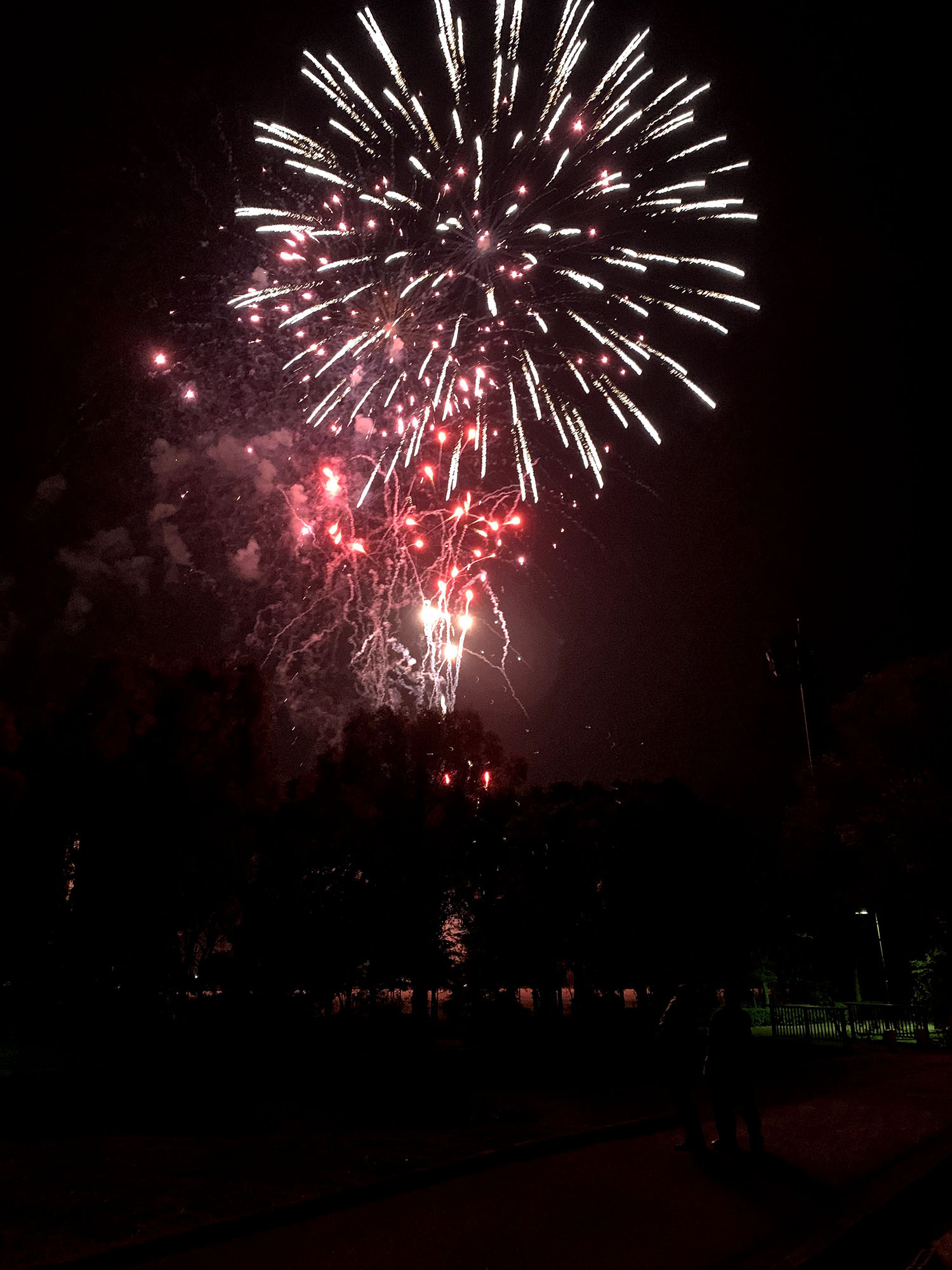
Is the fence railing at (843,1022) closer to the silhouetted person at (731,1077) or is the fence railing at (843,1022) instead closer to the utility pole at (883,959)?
the utility pole at (883,959)

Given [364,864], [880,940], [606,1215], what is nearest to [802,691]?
[880,940]

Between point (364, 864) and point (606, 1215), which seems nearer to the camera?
point (606, 1215)

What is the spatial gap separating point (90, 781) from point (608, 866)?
1305cm

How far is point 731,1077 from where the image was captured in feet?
23.0

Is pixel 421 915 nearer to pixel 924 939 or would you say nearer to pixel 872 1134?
pixel 872 1134

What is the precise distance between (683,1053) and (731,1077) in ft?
1.38

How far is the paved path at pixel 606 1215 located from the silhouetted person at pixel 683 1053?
283mm

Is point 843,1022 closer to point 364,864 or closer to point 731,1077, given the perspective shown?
point 364,864

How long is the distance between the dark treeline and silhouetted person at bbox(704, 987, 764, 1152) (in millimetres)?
10341

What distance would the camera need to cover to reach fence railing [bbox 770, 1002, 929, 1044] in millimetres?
19328

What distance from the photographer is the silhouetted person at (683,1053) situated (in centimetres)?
694

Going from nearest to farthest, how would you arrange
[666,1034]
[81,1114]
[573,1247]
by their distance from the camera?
1. [573,1247]
2. [666,1034]
3. [81,1114]

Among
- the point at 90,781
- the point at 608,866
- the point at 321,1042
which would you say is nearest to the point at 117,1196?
the point at 321,1042

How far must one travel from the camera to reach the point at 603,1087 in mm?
11688
